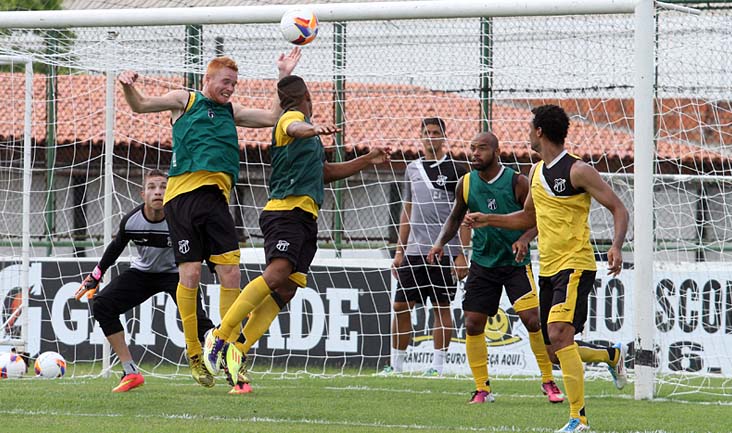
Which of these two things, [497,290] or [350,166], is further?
[497,290]

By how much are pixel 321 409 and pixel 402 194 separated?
481cm

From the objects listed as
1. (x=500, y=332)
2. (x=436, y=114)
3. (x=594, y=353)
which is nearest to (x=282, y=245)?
(x=594, y=353)

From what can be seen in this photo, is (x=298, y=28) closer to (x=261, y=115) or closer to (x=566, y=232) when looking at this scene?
(x=261, y=115)

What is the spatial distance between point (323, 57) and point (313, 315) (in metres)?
3.14

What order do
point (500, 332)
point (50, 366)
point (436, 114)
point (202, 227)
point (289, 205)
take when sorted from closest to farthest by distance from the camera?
point (202, 227)
point (289, 205)
point (50, 366)
point (500, 332)
point (436, 114)

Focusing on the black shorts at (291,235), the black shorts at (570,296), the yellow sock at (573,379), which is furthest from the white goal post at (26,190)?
the yellow sock at (573,379)

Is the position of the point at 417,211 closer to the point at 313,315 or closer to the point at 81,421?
the point at 313,315

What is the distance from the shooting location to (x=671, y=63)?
37.8 ft

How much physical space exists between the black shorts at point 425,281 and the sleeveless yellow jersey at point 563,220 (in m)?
4.20

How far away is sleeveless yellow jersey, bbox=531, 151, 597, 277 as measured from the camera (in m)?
7.29

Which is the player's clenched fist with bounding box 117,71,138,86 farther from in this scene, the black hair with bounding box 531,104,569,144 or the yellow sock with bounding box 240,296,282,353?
the black hair with bounding box 531,104,569,144

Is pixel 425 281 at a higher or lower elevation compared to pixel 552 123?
lower

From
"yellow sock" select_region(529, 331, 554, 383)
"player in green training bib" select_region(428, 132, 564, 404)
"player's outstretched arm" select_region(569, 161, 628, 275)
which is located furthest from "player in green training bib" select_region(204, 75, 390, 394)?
"yellow sock" select_region(529, 331, 554, 383)

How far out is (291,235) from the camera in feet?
27.9
